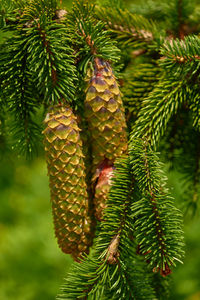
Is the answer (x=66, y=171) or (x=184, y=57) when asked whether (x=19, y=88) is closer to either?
(x=66, y=171)

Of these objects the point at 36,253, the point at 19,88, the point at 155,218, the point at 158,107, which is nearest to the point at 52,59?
the point at 19,88

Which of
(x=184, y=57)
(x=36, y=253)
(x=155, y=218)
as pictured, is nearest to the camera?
(x=155, y=218)

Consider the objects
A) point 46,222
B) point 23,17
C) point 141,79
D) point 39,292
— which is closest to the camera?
point 23,17

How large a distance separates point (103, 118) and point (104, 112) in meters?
0.01

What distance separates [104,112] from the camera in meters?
0.93

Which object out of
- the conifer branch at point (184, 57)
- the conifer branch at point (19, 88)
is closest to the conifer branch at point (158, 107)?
the conifer branch at point (184, 57)

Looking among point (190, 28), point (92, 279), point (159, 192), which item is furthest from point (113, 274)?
point (190, 28)

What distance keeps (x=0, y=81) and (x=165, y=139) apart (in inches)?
20.3

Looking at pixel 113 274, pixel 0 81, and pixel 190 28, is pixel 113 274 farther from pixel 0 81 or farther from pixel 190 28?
pixel 190 28

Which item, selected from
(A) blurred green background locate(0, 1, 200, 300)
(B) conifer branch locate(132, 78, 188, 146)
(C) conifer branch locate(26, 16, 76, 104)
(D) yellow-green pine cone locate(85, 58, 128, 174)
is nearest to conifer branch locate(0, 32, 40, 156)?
(C) conifer branch locate(26, 16, 76, 104)

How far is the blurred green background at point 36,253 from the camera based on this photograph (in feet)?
11.1

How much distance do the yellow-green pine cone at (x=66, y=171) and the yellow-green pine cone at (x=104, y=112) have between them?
4 centimetres

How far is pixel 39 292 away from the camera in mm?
3568

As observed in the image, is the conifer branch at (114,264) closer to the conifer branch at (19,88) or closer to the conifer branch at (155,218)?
the conifer branch at (155,218)
